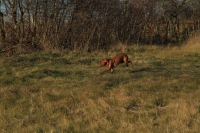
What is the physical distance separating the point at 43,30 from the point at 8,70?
542 cm

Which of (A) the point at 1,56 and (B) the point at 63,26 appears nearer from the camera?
(A) the point at 1,56

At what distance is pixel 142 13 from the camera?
2033 cm

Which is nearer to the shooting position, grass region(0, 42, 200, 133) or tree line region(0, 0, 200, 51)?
grass region(0, 42, 200, 133)

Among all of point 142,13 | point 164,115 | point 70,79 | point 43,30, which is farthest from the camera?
point 142,13

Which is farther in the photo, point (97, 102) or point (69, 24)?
point (69, 24)

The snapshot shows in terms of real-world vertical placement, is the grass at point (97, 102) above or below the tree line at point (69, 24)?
below

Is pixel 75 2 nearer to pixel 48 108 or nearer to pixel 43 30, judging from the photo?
pixel 43 30

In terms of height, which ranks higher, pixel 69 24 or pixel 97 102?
pixel 69 24

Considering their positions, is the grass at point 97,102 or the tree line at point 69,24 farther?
the tree line at point 69,24

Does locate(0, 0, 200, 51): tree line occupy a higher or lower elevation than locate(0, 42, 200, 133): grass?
higher

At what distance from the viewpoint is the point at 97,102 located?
5.47m

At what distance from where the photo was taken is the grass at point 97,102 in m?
4.23

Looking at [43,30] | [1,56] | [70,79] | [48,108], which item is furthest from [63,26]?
[48,108]

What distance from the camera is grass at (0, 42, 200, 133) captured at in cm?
423
